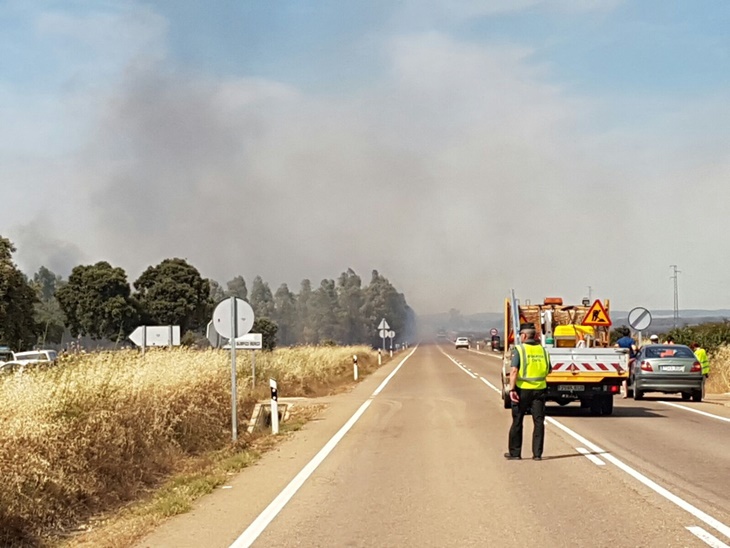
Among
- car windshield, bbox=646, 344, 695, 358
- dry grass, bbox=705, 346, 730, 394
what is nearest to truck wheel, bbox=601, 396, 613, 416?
car windshield, bbox=646, 344, 695, 358

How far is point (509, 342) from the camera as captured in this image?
24.1 metres

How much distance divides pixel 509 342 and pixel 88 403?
1431 cm

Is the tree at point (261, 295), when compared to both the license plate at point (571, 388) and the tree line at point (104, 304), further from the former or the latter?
the license plate at point (571, 388)

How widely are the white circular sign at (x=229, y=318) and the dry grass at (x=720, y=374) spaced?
71.2ft

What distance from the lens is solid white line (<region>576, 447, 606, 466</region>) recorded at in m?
12.9

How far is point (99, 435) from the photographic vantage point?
11.5 metres

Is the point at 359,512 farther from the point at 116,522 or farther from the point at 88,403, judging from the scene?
the point at 88,403

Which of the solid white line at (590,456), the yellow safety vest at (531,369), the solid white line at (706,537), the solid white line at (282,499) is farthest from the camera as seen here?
the yellow safety vest at (531,369)

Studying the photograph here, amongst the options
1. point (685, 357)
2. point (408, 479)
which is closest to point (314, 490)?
point (408, 479)

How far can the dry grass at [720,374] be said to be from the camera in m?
32.6

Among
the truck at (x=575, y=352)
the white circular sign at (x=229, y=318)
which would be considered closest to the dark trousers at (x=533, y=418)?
the truck at (x=575, y=352)

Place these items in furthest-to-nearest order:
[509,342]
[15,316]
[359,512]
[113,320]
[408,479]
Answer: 1. [113,320]
2. [15,316]
3. [509,342]
4. [408,479]
5. [359,512]

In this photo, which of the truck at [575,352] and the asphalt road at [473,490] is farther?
the truck at [575,352]

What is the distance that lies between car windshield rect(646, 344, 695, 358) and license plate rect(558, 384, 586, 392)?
7.10 meters
